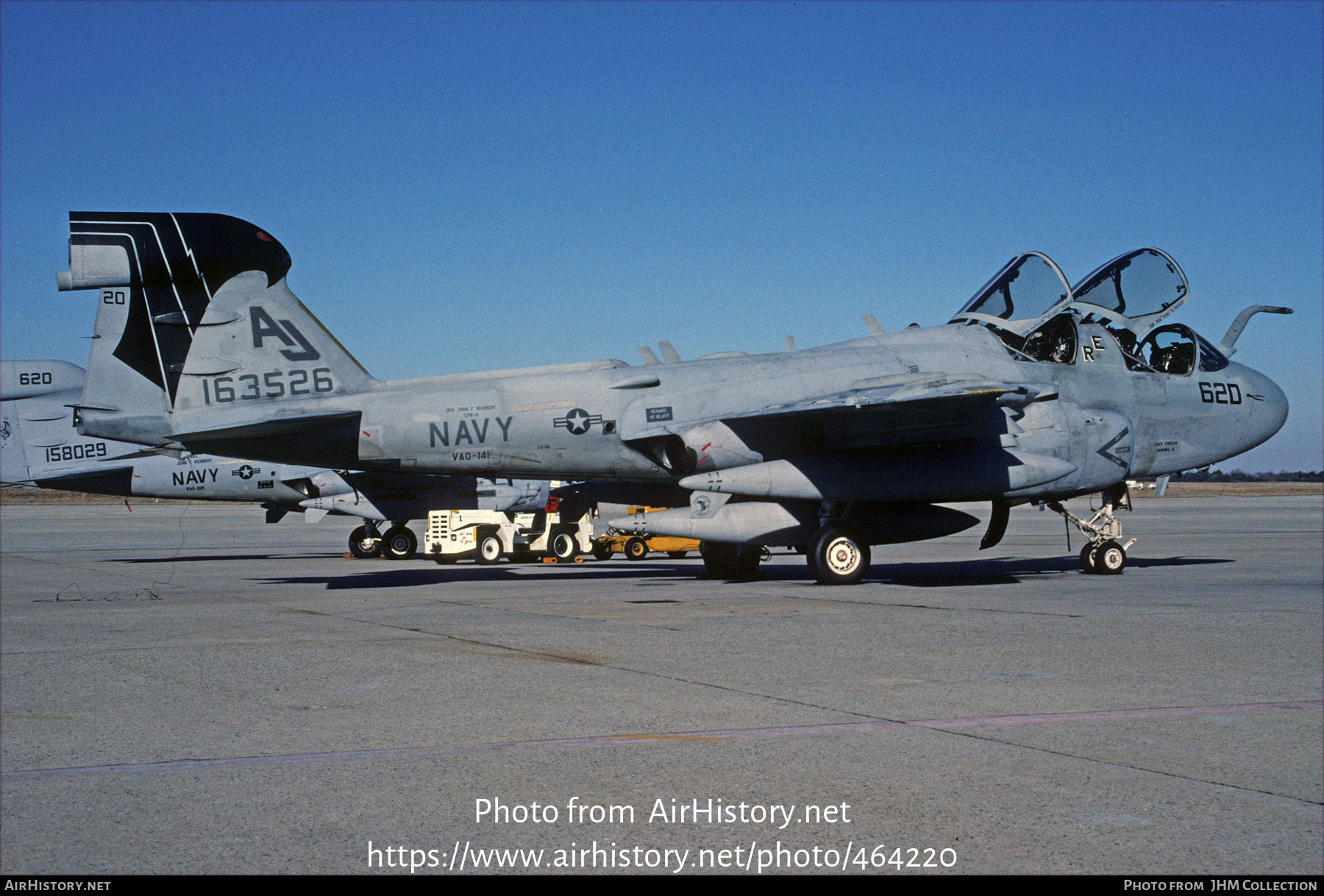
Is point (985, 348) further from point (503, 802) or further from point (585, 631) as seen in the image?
point (503, 802)

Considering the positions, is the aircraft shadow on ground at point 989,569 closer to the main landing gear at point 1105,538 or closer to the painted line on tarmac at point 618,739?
the main landing gear at point 1105,538

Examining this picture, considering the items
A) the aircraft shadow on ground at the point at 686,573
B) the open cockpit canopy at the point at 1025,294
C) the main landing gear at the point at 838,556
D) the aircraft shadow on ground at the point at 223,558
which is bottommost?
the aircraft shadow on ground at the point at 223,558

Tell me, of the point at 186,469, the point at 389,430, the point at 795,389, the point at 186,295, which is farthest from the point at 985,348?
the point at 186,469

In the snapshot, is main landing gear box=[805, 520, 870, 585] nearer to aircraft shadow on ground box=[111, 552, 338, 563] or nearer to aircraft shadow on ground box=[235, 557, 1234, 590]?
aircraft shadow on ground box=[235, 557, 1234, 590]

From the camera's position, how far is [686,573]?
20016 millimetres

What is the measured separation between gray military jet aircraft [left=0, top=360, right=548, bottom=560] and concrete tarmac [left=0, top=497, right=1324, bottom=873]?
556 inches

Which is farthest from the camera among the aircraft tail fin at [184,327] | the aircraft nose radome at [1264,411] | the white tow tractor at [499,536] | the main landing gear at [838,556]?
the white tow tractor at [499,536]

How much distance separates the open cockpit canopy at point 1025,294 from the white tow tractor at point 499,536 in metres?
10.8

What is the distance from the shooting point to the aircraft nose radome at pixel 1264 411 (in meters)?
18.6

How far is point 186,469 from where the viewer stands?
89.6 ft

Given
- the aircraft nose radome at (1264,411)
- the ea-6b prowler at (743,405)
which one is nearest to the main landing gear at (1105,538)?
the ea-6b prowler at (743,405)

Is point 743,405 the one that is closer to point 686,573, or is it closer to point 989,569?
point 686,573

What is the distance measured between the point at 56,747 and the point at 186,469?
23.5 metres

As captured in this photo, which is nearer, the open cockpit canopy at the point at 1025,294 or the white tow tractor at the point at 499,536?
the open cockpit canopy at the point at 1025,294
